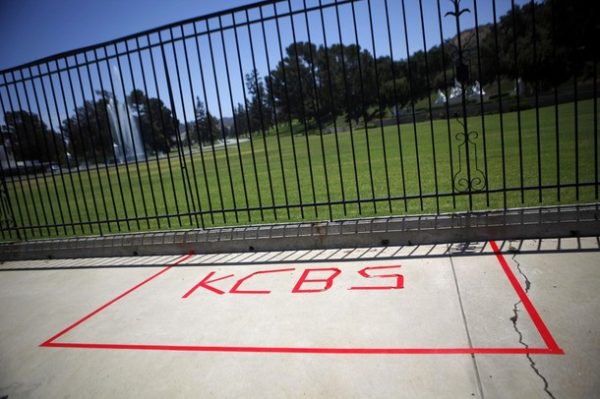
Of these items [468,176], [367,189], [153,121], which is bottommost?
[367,189]

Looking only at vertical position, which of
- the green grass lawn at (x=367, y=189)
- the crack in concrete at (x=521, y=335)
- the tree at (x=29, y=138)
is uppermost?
the tree at (x=29, y=138)

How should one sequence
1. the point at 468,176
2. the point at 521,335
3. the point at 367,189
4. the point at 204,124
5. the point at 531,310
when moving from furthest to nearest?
the point at 204,124 < the point at 367,189 < the point at 468,176 < the point at 531,310 < the point at 521,335

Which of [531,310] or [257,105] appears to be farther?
[257,105]

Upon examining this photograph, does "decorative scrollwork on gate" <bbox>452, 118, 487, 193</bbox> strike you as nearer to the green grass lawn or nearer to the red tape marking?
the green grass lawn

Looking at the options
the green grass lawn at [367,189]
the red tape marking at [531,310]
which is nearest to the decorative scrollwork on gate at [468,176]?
the green grass lawn at [367,189]

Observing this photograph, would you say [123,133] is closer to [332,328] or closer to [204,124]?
[204,124]

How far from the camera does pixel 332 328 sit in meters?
2.95

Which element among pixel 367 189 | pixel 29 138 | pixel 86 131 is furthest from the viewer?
pixel 86 131

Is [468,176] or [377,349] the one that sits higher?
[468,176]

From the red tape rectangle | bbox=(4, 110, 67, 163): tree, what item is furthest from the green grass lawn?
the red tape rectangle

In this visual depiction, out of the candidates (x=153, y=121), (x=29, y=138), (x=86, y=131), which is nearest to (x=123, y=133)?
(x=86, y=131)

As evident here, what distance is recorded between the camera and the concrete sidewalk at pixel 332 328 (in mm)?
2281

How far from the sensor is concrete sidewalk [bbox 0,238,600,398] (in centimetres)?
228

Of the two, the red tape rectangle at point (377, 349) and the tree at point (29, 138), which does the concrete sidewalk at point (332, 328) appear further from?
the tree at point (29, 138)
